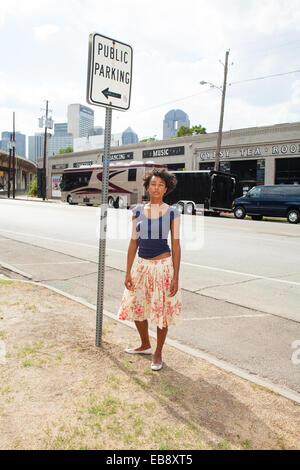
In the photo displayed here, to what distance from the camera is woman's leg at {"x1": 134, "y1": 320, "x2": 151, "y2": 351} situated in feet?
12.6

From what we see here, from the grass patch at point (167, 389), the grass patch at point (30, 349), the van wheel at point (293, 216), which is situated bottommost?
the grass patch at point (167, 389)

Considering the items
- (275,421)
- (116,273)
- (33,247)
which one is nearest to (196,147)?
(33,247)

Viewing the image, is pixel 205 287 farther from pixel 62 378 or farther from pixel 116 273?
pixel 62 378

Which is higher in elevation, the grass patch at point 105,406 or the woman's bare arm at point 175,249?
the woman's bare arm at point 175,249

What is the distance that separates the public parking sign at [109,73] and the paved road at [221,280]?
107 inches

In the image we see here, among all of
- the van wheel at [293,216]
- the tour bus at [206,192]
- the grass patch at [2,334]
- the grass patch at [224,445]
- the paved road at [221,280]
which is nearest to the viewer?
the grass patch at [224,445]

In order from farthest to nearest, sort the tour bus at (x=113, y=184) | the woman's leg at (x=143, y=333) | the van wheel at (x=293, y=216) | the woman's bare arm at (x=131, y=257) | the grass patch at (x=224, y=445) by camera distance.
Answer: the tour bus at (x=113, y=184) → the van wheel at (x=293, y=216) → the woman's leg at (x=143, y=333) → the woman's bare arm at (x=131, y=257) → the grass patch at (x=224, y=445)

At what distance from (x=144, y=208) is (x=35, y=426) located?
1952mm

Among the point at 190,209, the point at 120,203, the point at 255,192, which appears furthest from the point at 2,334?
the point at 120,203

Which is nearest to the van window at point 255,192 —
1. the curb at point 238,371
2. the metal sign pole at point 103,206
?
the curb at point 238,371

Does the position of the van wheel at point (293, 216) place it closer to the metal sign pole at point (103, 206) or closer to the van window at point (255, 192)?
the van window at point (255, 192)

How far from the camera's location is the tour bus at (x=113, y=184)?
31.2 m

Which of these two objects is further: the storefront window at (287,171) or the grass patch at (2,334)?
the storefront window at (287,171)

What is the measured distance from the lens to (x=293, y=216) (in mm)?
21344
